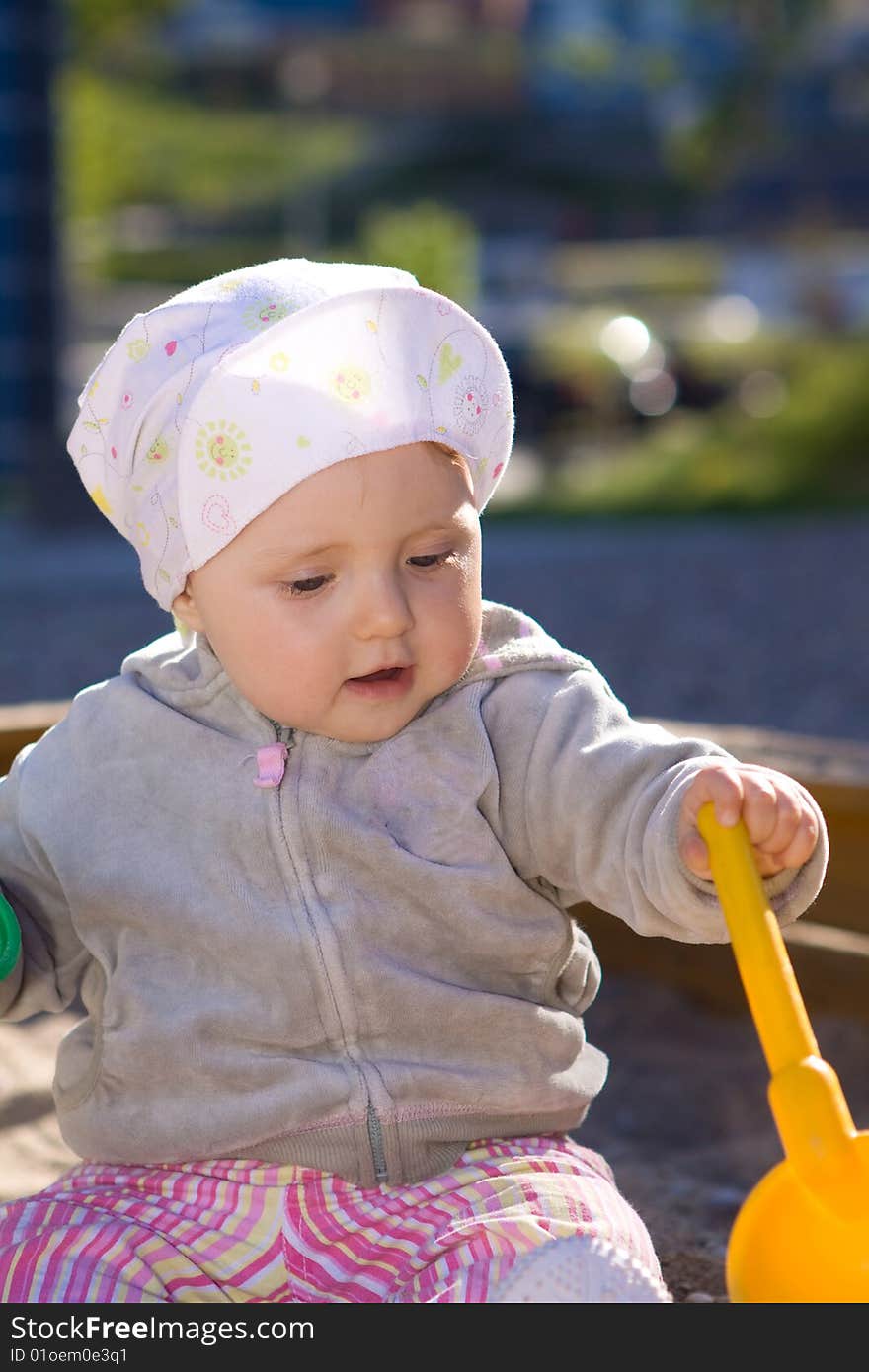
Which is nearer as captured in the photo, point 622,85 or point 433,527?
point 433,527

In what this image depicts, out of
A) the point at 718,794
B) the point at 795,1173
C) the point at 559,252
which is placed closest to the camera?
the point at 795,1173

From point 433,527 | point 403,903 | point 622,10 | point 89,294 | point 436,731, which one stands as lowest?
point 89,294

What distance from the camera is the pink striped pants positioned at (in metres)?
1.27

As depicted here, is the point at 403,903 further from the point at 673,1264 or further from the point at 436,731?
the point at 673,1264

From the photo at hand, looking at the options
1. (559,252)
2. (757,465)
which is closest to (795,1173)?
(757,465)

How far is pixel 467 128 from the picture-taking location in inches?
1473

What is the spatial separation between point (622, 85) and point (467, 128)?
126 inches

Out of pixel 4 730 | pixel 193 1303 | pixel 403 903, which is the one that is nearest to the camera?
pixel 193 1303

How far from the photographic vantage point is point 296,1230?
1.32m

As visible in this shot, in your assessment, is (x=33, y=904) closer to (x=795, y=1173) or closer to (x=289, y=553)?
(x=289, y=553)

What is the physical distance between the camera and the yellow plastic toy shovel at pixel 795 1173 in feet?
3.53

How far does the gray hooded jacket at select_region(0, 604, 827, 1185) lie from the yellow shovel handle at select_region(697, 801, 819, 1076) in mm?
120

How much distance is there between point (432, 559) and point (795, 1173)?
0.49 metres
